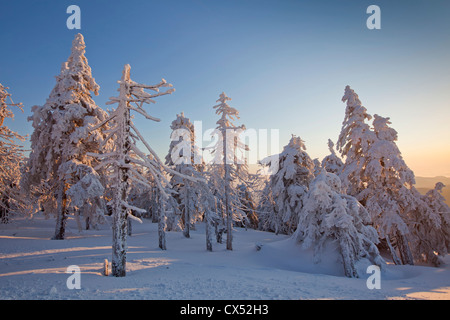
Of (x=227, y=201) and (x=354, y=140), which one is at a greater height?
(x=354, y=140)

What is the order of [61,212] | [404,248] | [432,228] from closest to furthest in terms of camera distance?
1. [404,248]
2. [432,228]
3. [61,212]

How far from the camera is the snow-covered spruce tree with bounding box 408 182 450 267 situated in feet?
53.3

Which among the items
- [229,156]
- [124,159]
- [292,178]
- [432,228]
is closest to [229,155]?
[229,156]

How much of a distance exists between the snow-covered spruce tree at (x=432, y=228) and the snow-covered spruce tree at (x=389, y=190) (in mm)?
910

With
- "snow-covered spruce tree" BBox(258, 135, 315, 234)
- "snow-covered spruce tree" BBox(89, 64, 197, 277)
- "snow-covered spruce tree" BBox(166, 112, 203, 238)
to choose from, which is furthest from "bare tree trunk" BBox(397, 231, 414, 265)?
"snow-covered spruce tree" BBox(166, 112, 203, 238)

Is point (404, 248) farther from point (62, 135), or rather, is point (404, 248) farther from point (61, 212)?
point (62, 135)

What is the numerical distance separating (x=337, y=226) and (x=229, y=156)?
35.0 feet

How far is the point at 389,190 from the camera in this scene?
16031 millimetres

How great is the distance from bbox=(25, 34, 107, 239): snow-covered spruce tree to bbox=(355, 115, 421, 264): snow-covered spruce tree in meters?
20.0

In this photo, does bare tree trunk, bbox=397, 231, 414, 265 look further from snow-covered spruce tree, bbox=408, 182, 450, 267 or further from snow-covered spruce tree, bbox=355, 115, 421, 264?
snow-covered spruce tree, bbox=408, 182, 450, 267
